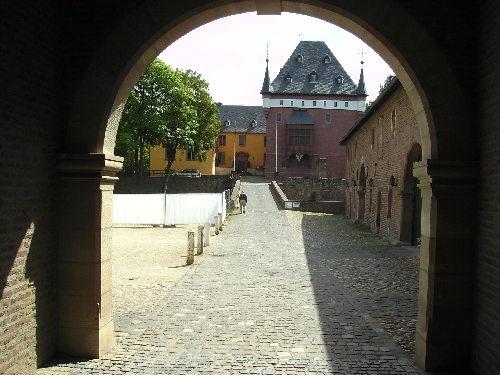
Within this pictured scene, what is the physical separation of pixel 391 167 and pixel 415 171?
46.9ft

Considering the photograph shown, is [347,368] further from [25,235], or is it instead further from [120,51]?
[120,51]

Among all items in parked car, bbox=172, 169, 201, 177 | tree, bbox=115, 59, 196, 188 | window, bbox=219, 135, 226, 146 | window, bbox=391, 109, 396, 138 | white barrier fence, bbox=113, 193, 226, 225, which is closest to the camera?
window, bbox=391, 109, 396, 138

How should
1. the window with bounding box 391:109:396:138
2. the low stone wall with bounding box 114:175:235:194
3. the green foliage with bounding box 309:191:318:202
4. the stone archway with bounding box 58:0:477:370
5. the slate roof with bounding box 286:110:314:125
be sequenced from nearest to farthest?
the stone archway with bounding box 58:0:477:370
the window with bounding box 391:109:396:138
the green foliage with bounding box 309:191:318:202
the low stone wall with bounding box 114:175:235:194
the slate roof with bounding box 286:110:314:125

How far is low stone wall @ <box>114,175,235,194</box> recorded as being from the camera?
49.4 m

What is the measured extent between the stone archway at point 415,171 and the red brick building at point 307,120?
179 feet

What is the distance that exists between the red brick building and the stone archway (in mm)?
54460

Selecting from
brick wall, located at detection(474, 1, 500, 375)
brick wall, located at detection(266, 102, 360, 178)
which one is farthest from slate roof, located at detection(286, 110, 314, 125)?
brick wall, located at detection(474, 1, 500, 375)

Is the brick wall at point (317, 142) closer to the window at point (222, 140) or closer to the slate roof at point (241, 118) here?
the slate roof at point (241, 118)

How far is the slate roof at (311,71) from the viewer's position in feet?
200

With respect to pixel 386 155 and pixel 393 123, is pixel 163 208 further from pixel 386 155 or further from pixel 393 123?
pixel 393 123

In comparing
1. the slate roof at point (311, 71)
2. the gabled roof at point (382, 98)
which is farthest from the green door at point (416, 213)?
the slate roof at point (311, 71)

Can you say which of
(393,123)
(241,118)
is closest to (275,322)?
(393,123)

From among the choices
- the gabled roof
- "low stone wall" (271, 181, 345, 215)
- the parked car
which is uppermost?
the gabled roof

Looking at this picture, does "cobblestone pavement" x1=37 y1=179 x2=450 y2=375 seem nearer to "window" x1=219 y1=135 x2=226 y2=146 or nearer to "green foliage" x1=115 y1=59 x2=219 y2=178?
"green foliage" x1=115 y1=59 x2=219 y2=178
